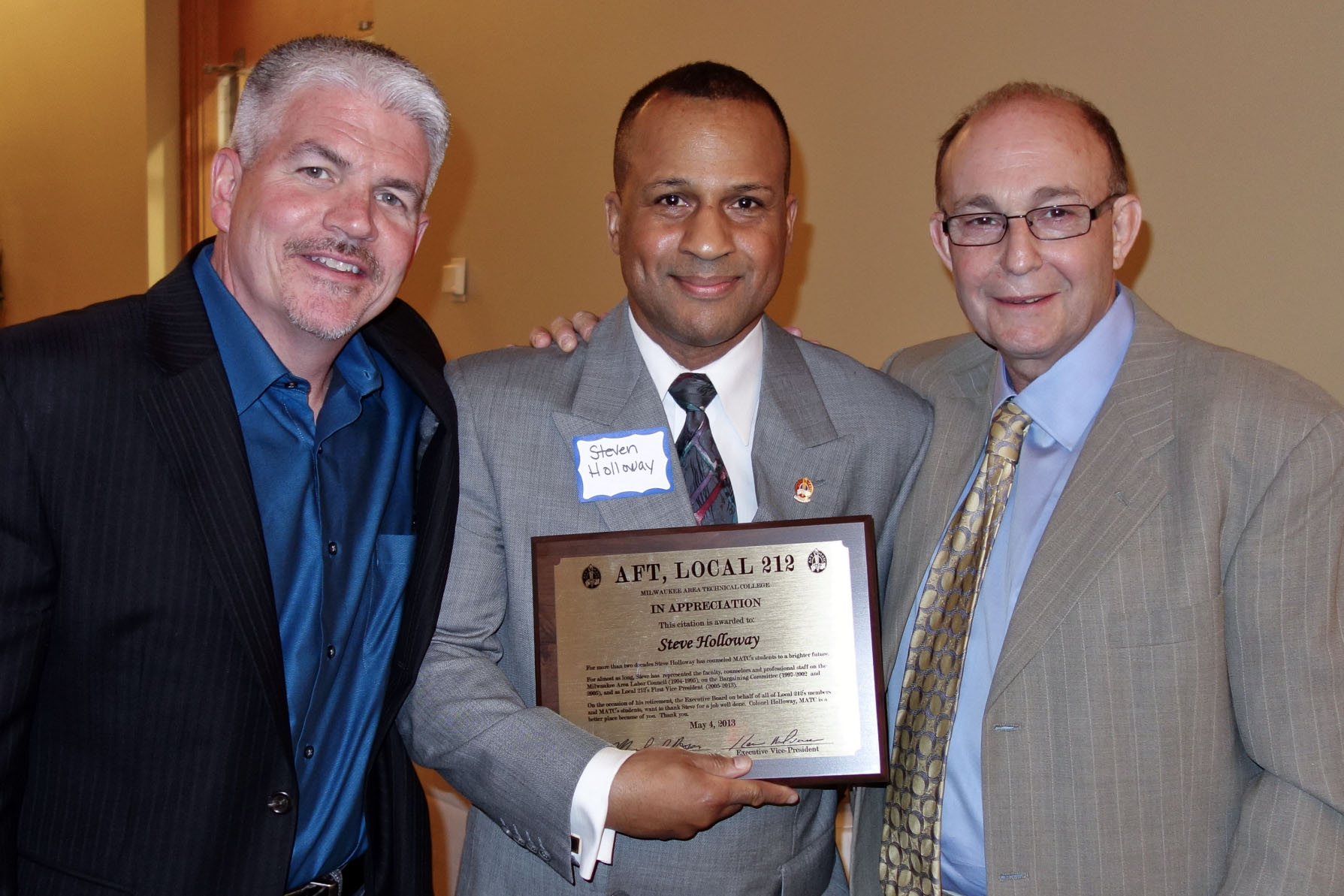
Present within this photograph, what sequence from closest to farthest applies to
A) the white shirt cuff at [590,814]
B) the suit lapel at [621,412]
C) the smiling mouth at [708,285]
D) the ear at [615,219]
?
the white shirt cuff at [590,814] → the suit lapel at [621,412] → the smiling mouth at [708,285] → the ear at [615,219]

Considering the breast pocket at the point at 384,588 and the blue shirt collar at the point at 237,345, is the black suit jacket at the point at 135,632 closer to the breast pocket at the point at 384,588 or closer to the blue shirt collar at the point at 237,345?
the blue shirt collar at the point at 237,345

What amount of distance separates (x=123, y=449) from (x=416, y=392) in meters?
0.60

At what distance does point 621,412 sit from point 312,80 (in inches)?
33.7

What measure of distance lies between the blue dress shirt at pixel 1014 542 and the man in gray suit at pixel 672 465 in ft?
0.81

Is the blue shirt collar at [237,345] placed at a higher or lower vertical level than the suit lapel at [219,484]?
higher

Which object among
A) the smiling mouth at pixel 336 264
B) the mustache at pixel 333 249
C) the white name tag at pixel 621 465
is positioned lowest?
the white name tag at pixel 621 465

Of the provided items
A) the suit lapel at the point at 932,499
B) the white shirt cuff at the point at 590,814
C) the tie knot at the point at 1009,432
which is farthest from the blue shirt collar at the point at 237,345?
the tie knot at the point at 1009,432

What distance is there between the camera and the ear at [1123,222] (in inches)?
81.3

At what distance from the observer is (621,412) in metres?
2.09

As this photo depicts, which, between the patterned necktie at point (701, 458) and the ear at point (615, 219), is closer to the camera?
the patterned necktie at point (701, 458)

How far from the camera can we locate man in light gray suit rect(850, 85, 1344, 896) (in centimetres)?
174

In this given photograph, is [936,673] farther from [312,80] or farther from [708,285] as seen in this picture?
[312,80]

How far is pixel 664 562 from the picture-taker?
74.2 inches

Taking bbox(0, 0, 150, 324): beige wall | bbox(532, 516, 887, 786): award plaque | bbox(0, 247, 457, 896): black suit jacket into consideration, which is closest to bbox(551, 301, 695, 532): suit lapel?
bbox(532, 516, 887, 786): award plaque
